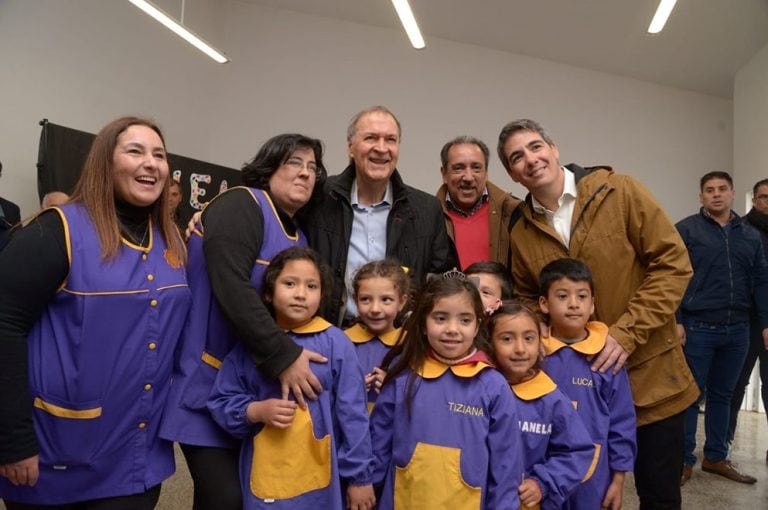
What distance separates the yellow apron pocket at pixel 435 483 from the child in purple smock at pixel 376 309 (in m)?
0.28

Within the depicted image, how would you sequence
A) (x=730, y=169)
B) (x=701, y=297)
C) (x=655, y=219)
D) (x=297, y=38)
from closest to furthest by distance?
(x=655, y=219) < (x=701, y=297) < (x=730, y=169) < (x=297, y=38)

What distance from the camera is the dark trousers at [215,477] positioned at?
158 cm

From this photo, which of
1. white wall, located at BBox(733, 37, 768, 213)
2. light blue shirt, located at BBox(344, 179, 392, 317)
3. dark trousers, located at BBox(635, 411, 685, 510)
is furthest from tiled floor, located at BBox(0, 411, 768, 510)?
white wall, located at BBox(733, 37, 768, 213)

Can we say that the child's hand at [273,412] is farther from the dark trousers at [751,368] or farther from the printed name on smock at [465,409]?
the dark trousers at [751,368]

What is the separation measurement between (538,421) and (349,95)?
5.98 m

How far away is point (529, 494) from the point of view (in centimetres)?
167

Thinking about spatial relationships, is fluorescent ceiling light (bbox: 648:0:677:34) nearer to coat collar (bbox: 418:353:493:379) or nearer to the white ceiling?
the white ceiling

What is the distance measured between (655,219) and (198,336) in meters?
1.53

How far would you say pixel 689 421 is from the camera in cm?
371

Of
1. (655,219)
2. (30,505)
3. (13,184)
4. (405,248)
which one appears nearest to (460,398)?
(405,248)

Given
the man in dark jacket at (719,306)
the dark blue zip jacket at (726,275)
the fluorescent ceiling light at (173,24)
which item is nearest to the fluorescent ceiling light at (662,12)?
the man in dark jacket at (719,306)

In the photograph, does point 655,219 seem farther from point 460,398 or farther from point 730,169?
point 730,169

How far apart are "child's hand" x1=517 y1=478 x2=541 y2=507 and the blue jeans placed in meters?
2.52

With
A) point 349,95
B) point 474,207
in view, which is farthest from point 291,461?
point 349,95
